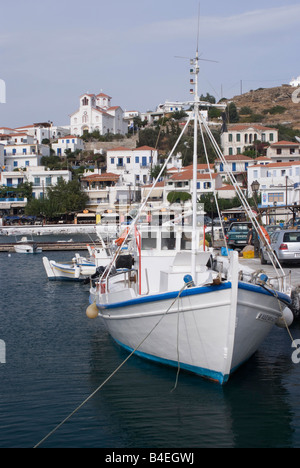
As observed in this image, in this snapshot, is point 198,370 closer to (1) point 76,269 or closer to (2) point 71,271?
(1) point 76,269

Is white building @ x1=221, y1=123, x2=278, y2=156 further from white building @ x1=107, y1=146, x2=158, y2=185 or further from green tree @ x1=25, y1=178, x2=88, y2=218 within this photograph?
green tree @ x1=25, y1=178, x2=88, y2=218

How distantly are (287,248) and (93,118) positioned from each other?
12271cm

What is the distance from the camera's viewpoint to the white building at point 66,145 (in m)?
126

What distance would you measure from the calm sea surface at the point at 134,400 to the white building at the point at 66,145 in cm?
10989

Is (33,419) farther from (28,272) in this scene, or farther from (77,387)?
(28,272)

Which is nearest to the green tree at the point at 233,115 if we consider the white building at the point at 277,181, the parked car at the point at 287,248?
the white building at the point at 277,181

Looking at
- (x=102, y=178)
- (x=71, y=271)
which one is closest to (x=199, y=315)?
(x=71, y=271)

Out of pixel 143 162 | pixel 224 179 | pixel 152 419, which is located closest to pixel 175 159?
A: pixel 143 162

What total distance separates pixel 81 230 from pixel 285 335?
239ft

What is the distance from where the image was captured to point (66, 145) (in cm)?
12669

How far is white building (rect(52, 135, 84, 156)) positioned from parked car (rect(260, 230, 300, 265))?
104m

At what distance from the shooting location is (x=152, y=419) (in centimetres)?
1159

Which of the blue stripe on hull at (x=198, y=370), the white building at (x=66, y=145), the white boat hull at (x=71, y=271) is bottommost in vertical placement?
the white boat hull at (x=71, y=271)

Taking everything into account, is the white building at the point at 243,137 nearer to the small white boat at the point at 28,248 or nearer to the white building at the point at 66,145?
the white building at the point at 66,145
